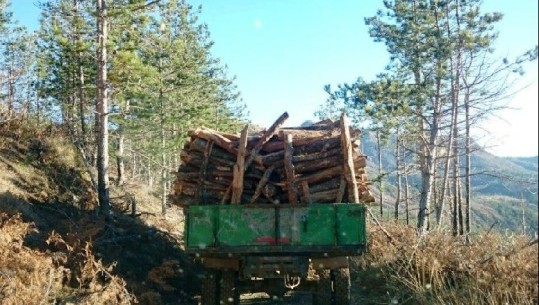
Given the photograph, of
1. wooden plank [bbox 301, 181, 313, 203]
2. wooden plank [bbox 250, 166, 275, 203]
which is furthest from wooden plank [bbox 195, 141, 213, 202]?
wooden plank [bbox 301, 181, 313, 203]

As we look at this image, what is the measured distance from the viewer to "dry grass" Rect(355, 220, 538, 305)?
5.82m

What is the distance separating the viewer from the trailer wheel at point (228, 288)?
7.62m

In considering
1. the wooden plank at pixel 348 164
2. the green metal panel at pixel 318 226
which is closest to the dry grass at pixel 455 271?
the green metal panel at pixel 318 226

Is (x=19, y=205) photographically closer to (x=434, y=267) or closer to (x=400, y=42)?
(x=434, y=267)

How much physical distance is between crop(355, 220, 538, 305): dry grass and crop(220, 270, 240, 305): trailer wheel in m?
2.34

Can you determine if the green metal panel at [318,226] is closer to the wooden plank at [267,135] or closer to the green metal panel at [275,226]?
the green metal panel at [275,226]

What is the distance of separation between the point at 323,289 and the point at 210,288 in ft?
5.91

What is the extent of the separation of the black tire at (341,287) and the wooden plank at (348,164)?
120cm

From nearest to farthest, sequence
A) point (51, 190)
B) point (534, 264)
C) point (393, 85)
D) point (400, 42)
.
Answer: point (534, 264), point (51, 190), point (393, 85), point (400, 42)

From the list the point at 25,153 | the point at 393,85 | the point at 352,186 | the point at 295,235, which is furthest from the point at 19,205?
the point at 393,85

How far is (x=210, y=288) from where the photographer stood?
311 inches

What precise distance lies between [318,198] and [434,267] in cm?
196

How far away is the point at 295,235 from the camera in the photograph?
23.7ft

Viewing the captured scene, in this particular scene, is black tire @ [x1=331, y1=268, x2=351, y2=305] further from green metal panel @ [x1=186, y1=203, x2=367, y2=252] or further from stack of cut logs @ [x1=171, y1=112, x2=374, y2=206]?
stack of cut logs @ [x1=171, y1=112, x2=374, y2=206]
